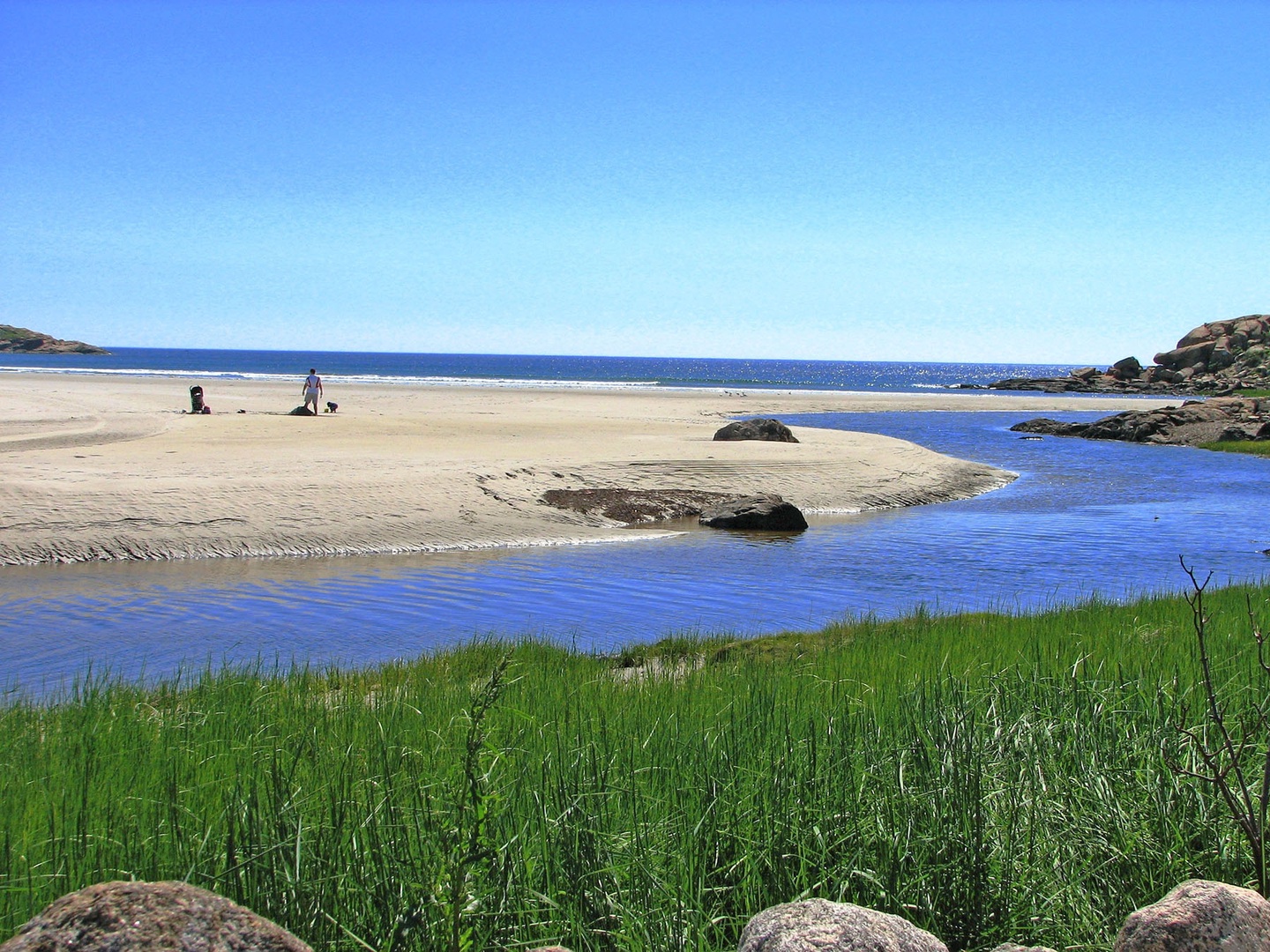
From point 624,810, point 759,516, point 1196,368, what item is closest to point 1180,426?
point 759,516

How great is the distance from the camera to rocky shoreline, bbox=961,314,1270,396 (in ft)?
306

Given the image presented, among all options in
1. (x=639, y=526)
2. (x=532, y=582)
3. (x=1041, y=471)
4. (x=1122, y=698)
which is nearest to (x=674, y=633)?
(x=532, y=582)

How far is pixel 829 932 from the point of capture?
9.97 feet

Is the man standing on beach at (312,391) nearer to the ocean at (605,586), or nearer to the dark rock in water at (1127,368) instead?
the ocean at (605,586)

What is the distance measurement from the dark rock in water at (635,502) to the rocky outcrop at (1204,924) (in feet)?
57.5

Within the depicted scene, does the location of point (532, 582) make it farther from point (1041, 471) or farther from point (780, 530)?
point (1041, 471)

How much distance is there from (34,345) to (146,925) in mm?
197668

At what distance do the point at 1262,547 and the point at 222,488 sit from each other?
62.5 feet

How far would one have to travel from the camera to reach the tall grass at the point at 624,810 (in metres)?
3.67

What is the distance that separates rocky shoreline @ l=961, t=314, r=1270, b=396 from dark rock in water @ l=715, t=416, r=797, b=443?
71.3 meters

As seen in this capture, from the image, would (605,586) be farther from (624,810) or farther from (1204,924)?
(1204,924)

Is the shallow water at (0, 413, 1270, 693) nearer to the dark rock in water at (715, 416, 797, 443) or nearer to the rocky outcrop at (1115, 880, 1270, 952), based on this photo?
the rocky outcrop at (1115, 880, 1270, 952)

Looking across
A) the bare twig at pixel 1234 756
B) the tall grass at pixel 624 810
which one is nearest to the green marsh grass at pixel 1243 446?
the bare twig at pixel 1234 756

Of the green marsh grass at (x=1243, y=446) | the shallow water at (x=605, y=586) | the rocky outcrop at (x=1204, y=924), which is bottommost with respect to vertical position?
the shallow water at (x=605, y=586)
